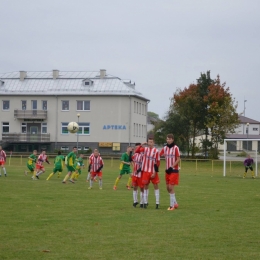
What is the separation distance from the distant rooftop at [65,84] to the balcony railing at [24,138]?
5312 mm

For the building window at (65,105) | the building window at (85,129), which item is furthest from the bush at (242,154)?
the building window at (65,105)

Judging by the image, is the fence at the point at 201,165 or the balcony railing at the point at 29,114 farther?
the balcony railing at the point at 29,114

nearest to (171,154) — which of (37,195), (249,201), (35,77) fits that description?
(249,201)

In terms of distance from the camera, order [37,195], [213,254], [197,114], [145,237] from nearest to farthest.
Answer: [213,254], [145,237], [37,195], [197,114]

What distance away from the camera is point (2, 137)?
82.2m

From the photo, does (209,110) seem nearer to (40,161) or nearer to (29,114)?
(29,114)

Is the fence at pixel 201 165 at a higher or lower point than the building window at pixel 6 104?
lower

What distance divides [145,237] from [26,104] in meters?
72.3

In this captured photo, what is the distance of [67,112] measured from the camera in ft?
270

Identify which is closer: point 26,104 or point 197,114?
point 197,114

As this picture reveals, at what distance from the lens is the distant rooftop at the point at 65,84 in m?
81.5

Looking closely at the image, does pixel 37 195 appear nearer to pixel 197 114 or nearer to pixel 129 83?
pixel 197 114

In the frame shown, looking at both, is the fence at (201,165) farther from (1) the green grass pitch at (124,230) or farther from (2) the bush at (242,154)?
(1) the green grass pitch at (124,230)

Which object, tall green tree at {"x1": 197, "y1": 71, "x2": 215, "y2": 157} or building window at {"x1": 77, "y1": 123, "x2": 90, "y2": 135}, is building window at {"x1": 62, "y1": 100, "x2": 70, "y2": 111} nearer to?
building window at {"x1": 77, "y1": 123, "x2": 90, "y2": 135}
